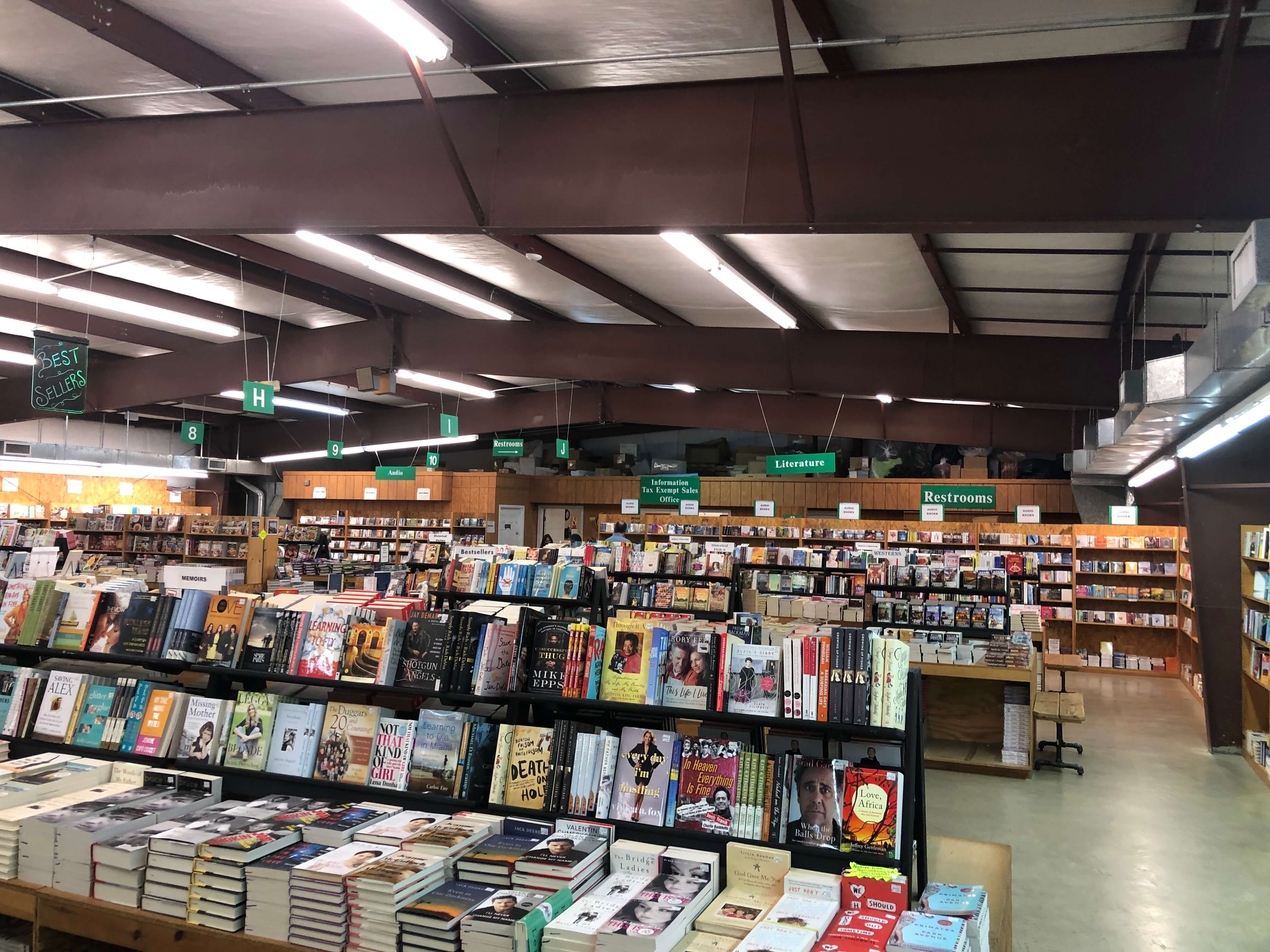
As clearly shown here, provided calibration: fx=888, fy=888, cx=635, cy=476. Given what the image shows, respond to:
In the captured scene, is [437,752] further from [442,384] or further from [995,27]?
[442,384]

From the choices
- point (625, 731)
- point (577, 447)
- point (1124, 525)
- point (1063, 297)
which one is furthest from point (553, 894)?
point (577, 447)

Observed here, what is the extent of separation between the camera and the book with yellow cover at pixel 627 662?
3.51 metres

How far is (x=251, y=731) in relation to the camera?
3.95 metres

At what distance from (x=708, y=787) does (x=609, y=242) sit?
188 inches

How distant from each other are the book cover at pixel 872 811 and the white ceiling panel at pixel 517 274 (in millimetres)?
A: 5238

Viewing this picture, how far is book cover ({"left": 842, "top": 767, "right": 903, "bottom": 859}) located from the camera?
3.01m

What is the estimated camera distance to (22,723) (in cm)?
437

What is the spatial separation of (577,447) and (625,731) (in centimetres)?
1625

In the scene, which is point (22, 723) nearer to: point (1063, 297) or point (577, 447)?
point (1063, 297)

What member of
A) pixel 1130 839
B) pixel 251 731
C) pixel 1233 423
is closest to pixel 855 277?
pixel 1233 423

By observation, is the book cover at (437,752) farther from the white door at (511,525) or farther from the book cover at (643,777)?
the white door at (511,525)

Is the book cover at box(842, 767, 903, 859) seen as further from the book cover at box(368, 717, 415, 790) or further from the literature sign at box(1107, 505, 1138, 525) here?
the literature sign at box(1107, 505, 1138, 525)

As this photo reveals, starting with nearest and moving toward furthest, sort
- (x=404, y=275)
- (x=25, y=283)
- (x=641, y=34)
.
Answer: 1. (x=641, y=34)
2. (x=404, y=275)
3. (x=25, y=283)

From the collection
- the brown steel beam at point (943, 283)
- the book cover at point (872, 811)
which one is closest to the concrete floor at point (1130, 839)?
the book cover at point (872, 811)
